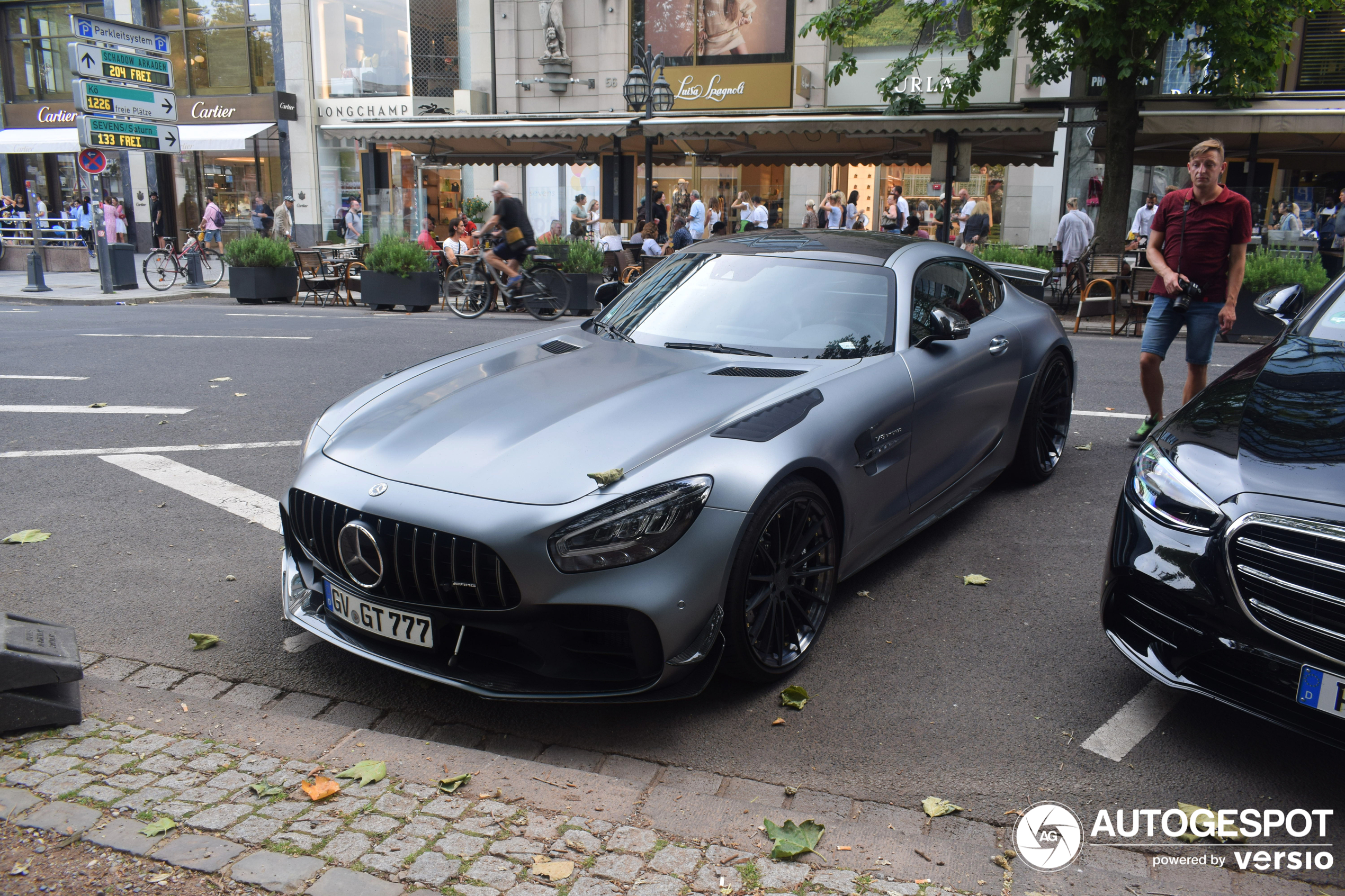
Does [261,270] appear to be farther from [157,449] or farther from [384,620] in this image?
[384,620]

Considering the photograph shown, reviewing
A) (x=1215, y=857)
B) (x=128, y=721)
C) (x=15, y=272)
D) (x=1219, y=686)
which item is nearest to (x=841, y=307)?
(x=1219, y=686)

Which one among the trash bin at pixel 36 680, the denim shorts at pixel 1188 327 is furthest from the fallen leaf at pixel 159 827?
the denim shorts at pixel 1188 327

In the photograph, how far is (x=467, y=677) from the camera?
9.78 ft

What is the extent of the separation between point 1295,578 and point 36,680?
347 centimetres

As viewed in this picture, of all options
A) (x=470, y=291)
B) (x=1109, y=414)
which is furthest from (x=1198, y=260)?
(x=470, y=291)

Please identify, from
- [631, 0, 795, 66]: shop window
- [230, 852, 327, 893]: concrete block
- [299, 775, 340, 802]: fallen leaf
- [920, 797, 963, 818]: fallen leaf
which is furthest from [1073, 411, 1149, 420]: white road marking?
[631, 0, 795, 66]: shop window

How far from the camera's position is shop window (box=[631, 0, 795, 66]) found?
→ 26.2 metres

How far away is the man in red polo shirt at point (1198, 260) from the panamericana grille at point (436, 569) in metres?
4.46

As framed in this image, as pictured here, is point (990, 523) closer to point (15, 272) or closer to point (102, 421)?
point (102, 421)

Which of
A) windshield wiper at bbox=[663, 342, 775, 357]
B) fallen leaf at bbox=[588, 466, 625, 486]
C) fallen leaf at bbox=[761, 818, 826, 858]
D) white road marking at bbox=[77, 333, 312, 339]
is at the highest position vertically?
windshield wiper at bbox=[663, 342, 775, 357]

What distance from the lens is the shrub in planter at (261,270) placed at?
1745 cm

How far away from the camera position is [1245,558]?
272cm

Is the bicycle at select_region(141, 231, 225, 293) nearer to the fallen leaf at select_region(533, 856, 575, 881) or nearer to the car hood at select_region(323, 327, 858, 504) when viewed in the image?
the car hood at select_region(323, 327, 858, 504)

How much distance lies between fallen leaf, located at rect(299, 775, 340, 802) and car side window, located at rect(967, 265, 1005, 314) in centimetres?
379
